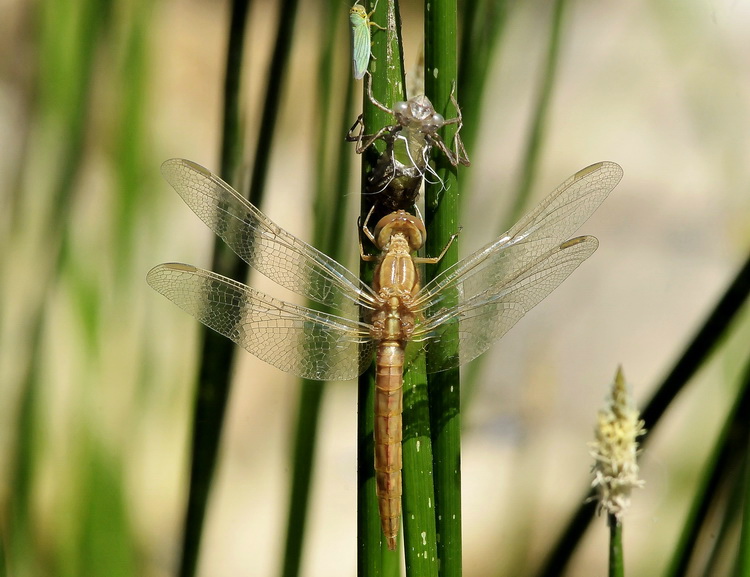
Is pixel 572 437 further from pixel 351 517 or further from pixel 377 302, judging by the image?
pixel 377 302

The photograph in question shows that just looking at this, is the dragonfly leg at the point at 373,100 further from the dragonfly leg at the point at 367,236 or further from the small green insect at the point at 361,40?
the dragonfly leg at the point at 367,236

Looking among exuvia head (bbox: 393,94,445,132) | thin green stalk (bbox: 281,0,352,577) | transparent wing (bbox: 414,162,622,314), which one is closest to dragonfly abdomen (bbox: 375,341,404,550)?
transparent wing (bbox: 414,162,622,314)

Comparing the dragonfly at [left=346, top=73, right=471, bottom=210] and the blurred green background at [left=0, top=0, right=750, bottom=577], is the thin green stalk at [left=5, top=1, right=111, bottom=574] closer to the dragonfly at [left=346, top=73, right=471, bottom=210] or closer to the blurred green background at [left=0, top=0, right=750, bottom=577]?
the blurred green background at [left=0, top=0, right=750, bottom=577]

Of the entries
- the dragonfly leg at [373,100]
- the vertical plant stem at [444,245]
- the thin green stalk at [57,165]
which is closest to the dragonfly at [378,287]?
the vertical plant stem at [444,245]

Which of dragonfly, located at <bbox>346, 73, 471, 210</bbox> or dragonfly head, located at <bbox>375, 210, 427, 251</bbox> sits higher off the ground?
dragonfly, located at <bbox>346, 73, 471, 210</bbox>

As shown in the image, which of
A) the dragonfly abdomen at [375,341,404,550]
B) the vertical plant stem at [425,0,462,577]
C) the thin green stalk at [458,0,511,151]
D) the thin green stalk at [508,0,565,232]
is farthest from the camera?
A: the thin green stalk at [508,0,565,232]

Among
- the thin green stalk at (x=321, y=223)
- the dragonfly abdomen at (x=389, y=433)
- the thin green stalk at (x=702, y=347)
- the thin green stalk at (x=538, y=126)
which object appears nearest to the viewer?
the dragonfly abdomen at (x=389, y=433)

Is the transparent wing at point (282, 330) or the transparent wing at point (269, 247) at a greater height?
the transparent wing at point (269, 247)
